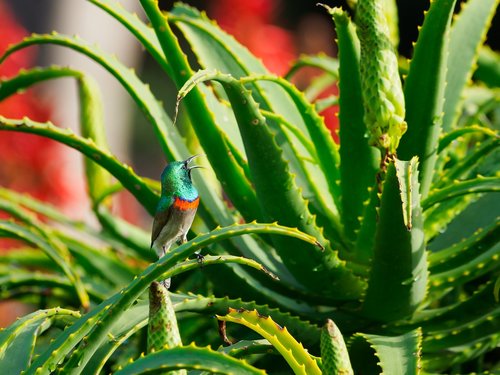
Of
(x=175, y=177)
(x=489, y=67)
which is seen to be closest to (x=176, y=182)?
(x=175, y=177)

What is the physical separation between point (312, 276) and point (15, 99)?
2673mm

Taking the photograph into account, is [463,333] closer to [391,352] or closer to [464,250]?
[464,250]

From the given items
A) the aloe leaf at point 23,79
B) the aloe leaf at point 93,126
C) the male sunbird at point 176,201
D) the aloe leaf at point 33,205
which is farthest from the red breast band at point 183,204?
the aloe leaf at point 33,205

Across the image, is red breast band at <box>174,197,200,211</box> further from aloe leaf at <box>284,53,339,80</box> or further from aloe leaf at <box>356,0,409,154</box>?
aloe leaf at <box>284,53,339,80</box>

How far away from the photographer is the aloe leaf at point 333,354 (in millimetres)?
904

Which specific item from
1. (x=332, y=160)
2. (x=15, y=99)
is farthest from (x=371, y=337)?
(x=15, y=99)

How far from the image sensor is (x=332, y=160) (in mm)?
1473

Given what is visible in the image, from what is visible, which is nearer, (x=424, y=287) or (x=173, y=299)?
(x=173, y=299)

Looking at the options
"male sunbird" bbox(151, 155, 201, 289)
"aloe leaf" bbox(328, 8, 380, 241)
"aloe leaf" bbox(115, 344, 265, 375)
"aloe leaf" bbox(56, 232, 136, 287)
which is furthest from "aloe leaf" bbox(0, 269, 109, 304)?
"aloe leaf" bbox(115, 344, 265, 375)

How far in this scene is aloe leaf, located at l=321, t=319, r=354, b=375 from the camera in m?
0.90

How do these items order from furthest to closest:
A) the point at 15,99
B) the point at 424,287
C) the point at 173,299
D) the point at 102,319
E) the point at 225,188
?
the point at 15,99 → the point at 225,188 → the point at 424,287 → the point at 173,299 → the point at 102,319

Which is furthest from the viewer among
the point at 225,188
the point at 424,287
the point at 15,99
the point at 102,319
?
the point at 15,99

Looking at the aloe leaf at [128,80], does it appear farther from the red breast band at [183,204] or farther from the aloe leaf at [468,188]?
the aloe leaf at [468,188]

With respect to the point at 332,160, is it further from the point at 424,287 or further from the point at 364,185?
the point at 424,287
